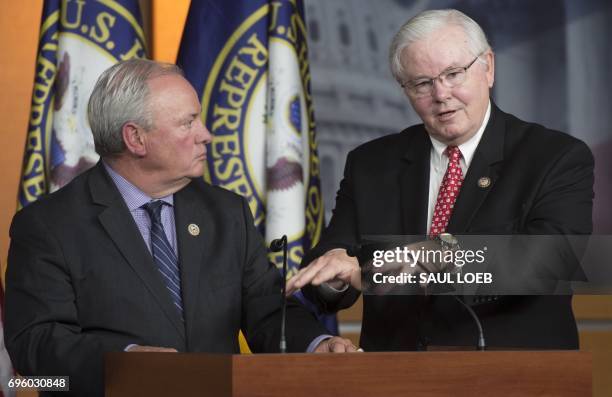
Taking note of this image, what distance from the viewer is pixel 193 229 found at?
2.82 meters

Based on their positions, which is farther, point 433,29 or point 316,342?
point 433,29

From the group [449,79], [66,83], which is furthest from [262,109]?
[449,79]

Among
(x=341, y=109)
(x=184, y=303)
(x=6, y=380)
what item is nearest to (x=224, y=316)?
(x=184, y=303)

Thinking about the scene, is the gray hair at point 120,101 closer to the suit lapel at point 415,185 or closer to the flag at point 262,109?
the suit lapel at point 415,185

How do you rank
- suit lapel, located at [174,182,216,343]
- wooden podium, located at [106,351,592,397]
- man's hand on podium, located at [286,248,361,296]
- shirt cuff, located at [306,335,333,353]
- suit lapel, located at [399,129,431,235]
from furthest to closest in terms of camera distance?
suit lapel, located at [399,129,431,235]
suit lapel, located at [174,182,216,343]
shirt cuff, located at [306,335,333,353]
man's hand on podium, located at [286,248,361,296]
wooden podium, located at [106,351,592,397]

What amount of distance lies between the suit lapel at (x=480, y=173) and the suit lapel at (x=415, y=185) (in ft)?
→ 0.38

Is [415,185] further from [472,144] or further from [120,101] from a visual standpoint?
[120,101]

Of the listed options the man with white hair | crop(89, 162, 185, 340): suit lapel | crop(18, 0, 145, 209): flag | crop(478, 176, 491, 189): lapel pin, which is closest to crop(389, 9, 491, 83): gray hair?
the man with white hair

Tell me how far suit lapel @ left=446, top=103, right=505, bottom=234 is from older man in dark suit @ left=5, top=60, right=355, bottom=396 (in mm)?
489

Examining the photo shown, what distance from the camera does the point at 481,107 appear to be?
2822 mm

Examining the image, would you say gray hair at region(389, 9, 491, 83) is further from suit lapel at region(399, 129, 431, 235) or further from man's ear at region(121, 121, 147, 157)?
man's ear at region(121, 121, 147, 157)

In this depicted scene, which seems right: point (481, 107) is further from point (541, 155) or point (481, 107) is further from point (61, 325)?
point (61, 325)

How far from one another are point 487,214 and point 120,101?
1066 millimetres

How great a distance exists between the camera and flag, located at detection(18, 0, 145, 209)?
3.76 meters
